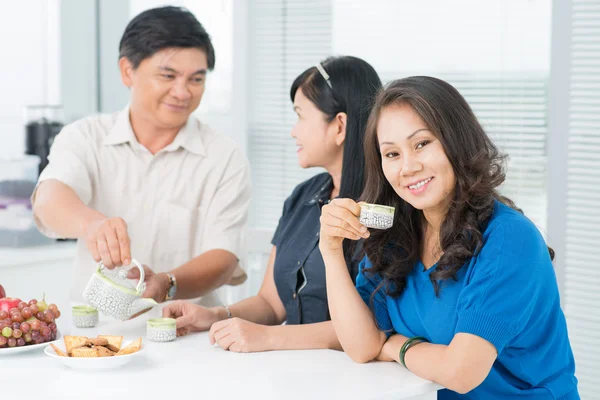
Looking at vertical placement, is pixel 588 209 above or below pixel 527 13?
below

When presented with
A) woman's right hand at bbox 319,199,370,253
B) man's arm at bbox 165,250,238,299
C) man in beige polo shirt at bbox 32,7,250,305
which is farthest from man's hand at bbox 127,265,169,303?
woman's right hand at bbox 319,199,370,253

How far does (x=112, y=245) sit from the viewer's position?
6.86ft

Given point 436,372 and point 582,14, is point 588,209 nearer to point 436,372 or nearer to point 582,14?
point 582,14

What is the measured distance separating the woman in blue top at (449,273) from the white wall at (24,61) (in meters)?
2.70

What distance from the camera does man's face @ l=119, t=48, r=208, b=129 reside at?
2.68 meters

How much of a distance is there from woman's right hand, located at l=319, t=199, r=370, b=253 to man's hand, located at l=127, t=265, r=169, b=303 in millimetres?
694

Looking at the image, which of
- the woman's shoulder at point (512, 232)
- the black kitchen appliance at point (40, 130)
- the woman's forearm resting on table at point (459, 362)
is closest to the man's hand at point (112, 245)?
the woman's forearm resting on table at point (459, 362)

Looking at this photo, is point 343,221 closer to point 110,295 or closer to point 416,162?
point 416,162

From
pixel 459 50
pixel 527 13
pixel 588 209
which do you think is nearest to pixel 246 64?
pixel 459 50

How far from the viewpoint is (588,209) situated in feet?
10.5

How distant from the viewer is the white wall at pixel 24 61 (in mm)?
3994

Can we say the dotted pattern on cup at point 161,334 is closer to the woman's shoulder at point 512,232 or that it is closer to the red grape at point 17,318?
the red grape at point 17,318

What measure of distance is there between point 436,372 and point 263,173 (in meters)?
2.49

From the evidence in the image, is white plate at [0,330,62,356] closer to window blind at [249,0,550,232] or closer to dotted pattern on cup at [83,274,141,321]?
dotted pattern on cup at [83,274,141,321]
